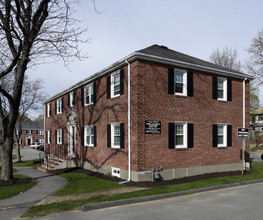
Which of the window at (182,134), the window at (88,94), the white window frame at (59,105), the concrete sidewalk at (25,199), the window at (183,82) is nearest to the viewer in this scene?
the concrete sidewalk at (25,199)

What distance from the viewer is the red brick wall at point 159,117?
1215 cm

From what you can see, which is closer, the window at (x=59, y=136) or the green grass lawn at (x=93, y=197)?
the green grass lawn at (x=93, y=197)

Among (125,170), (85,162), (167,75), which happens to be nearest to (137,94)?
(167,75)

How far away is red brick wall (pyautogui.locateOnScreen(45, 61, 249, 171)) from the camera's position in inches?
478

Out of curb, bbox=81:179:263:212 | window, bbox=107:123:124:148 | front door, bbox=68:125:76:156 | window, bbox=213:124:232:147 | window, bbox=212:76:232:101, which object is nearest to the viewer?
curb, bbox=81:179:263:212

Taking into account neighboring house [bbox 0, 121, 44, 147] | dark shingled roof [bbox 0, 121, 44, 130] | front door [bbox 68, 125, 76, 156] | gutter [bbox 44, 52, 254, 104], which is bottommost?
neighboring house [bbox 0, 121, 44, 147]

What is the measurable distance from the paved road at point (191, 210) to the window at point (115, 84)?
649 cm

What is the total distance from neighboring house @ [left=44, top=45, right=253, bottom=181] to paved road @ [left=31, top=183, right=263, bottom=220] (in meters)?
3.53

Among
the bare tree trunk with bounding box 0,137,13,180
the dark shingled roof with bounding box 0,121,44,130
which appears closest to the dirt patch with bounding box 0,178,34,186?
the bare tree trunk with bounding box 0,137,13,180

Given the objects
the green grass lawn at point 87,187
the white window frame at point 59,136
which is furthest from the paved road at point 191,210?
the white window frame at point 59,136

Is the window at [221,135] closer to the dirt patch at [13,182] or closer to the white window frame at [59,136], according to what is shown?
the dirt patch at [13,182]

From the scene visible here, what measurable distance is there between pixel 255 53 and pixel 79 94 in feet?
77.9

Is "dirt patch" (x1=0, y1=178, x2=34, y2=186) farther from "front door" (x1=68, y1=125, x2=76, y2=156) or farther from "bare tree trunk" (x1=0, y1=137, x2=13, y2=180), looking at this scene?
"front door" (x1=68, y1=125, x2=76, y2=156)

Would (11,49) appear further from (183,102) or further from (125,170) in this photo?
(183,102)
